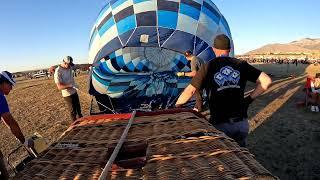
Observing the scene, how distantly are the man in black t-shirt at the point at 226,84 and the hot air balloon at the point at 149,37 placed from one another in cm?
539

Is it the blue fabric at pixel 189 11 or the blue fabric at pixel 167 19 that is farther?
the blue fabric at pixel 189 11

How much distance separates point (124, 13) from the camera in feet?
34.9

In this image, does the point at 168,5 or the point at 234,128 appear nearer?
the point at 234,128

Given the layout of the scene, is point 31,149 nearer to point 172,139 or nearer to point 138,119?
point 138,119

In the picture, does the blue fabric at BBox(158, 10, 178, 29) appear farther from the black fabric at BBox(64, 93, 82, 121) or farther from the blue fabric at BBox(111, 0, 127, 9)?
the black fabric at BBox(64, 93, 82, 121)

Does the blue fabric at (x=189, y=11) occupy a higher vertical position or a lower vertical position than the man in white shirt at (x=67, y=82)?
higher

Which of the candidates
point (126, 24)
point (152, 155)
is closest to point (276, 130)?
point (126, 24)

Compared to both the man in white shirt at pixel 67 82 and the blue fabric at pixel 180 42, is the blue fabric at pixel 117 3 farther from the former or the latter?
the man in white shirt at pixel 67 82

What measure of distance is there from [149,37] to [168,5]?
118 centimetres

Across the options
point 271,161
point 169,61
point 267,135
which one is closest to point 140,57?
point 169,61

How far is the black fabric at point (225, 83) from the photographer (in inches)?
158

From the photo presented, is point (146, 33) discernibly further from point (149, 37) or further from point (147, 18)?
point (147, 18)

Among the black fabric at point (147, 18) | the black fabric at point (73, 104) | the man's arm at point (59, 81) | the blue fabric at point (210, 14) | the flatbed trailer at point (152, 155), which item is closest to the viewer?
the flatbed trailer at point (152, 155)

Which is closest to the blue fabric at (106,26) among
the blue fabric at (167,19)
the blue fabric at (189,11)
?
the blue fabric at (167,19)
